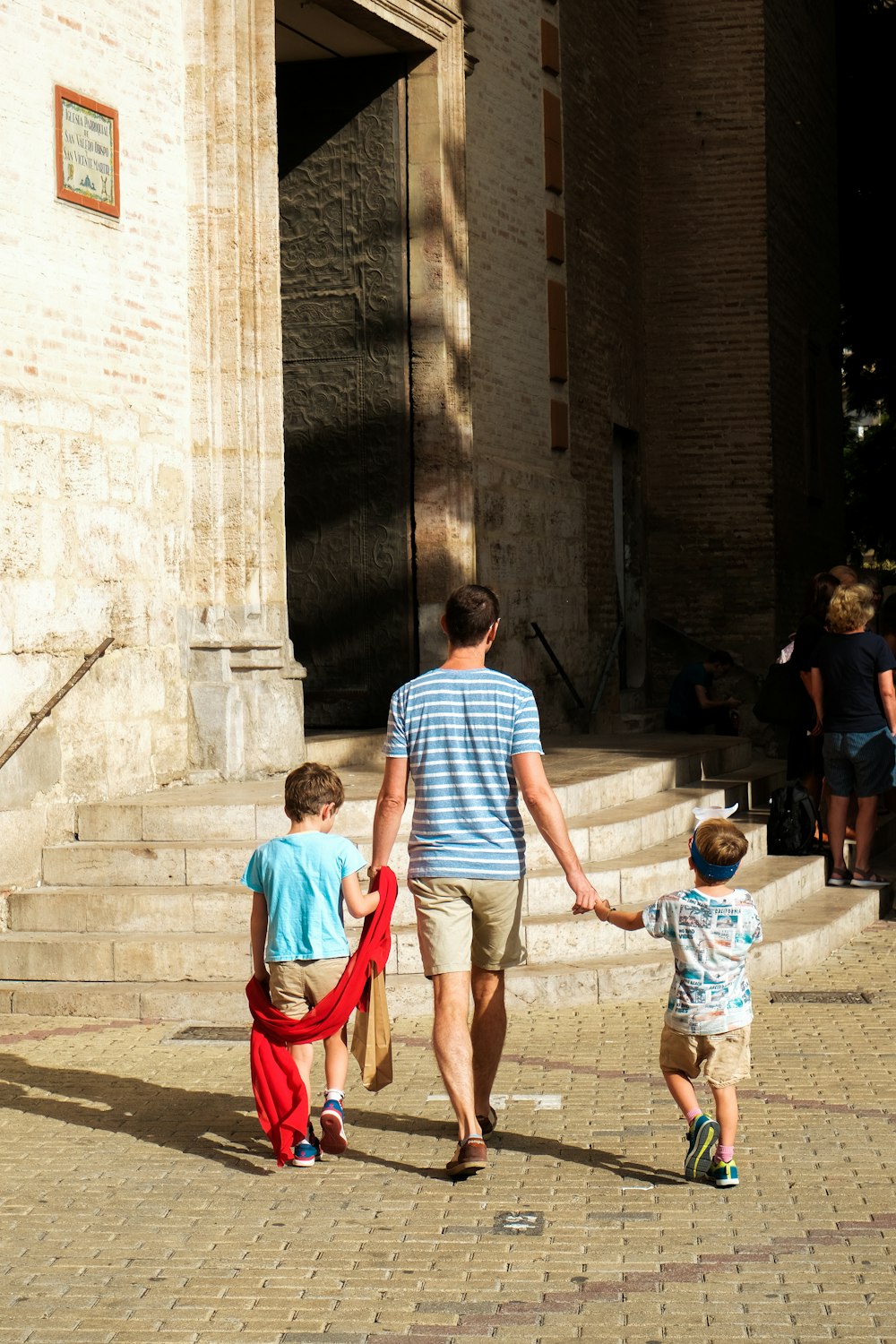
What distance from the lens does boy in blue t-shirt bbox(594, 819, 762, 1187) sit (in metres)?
5.37

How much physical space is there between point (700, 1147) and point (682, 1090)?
18 centimetres

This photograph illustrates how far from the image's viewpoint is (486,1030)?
5887 mm

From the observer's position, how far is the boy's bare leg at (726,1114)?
5.36 metres

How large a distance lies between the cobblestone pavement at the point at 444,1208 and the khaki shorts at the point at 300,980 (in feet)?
1.62

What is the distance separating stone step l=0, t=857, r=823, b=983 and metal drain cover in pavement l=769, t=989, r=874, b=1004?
27.4 inches

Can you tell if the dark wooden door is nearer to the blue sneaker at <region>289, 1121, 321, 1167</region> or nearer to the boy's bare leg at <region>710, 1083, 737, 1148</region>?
the blue sneaker at <region>289, 1121, 321, 1167</region>

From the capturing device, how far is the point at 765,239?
775 inches

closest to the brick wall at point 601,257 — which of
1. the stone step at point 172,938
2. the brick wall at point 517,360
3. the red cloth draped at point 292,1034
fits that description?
the brick wall at point 517,360

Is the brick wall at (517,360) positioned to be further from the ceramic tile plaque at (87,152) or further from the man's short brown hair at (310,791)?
the man's short brown hair at (310,791)

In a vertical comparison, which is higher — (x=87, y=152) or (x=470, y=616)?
(x=87, y=152)

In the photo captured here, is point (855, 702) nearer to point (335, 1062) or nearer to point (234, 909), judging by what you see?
point (234, 909)

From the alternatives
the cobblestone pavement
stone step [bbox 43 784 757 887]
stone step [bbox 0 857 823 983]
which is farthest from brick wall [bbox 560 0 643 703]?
the cobblestone pavement

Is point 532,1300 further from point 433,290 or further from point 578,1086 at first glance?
point 433,290

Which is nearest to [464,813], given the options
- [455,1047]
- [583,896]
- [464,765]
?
[464,765]
